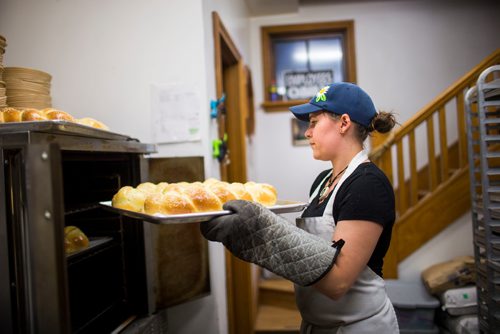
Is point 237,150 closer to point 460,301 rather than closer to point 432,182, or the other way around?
point 432,182

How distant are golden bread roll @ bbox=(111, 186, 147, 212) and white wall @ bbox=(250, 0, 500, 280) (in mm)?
2830

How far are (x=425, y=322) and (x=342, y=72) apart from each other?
2.80 m

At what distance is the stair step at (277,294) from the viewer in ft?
12.7

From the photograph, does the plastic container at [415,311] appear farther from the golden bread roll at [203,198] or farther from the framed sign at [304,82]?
the framed sign at [304,82]

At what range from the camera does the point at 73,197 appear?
5.53 feet

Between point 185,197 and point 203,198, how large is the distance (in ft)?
0.19

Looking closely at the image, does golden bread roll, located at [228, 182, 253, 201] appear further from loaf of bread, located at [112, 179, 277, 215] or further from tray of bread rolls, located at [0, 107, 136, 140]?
tray of bread rolls, located at [0, 107, 136, 140]

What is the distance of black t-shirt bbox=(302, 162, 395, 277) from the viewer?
1.10 m

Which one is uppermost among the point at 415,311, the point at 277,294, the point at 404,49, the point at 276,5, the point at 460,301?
the point at 276,5

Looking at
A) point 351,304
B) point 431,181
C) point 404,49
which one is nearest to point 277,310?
point 431,181

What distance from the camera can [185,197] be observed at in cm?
120

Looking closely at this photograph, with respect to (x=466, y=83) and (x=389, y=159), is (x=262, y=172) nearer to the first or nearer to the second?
(x=389, y=159)

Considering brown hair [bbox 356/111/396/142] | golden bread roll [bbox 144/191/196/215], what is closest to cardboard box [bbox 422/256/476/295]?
brown hair [bbox 356/111/396/142]

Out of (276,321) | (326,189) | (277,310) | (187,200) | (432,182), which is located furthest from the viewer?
(277,310)
